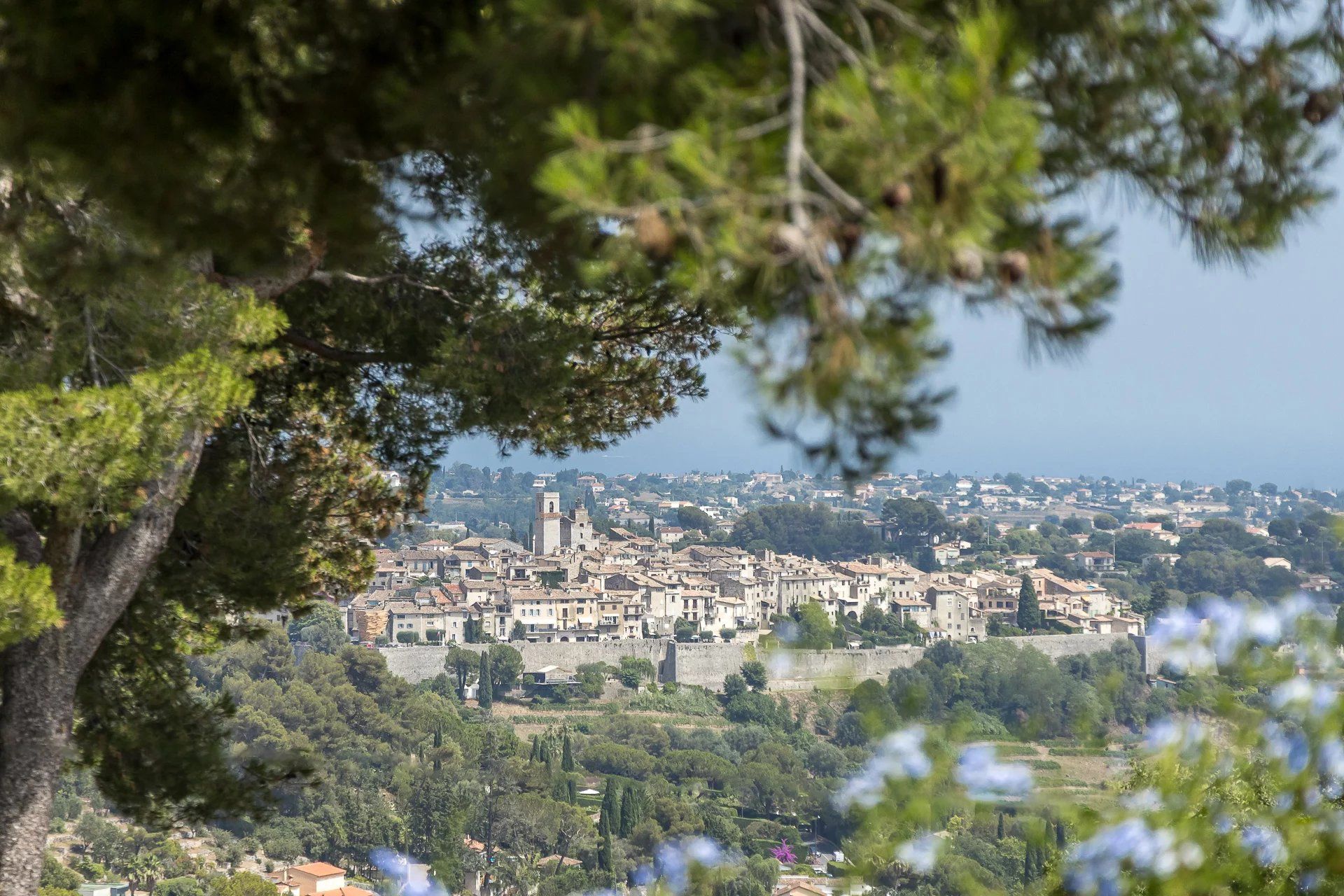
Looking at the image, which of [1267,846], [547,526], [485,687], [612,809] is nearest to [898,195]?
[1267,846]

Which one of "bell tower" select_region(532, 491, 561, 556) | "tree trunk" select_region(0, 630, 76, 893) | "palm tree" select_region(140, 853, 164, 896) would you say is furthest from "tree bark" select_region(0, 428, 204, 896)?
"bell tower" select_region(532, 491, 561, 556)

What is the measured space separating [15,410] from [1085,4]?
241 cm

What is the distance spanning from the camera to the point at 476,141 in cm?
149

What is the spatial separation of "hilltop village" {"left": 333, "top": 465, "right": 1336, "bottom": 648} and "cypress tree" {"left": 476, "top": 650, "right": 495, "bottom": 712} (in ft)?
16.3

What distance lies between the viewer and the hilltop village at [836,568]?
4894 cm

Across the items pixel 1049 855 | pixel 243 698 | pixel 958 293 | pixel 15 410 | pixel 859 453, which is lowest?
pixel 243 698

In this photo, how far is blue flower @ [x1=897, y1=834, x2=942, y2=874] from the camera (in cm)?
191

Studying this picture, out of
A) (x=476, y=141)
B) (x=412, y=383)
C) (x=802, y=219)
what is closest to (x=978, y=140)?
(x=802, y=219)

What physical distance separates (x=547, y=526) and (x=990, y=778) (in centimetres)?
6875

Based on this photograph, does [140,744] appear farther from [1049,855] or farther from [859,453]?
[859,453]

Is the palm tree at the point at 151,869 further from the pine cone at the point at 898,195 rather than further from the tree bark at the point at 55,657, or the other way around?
the pine cone at the point at 898,195

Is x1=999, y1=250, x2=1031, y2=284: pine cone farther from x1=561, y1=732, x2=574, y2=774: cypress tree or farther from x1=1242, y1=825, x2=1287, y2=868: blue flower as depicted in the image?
x1=561, y1=732, x2=574, y2=774: cypress tree

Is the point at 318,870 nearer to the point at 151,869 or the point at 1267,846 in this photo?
the point at 151,869

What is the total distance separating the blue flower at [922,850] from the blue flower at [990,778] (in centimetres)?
10
